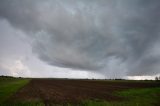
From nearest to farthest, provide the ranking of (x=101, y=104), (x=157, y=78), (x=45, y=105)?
(x=45, y=105), (x=101, y=104), (x=157, y=78)

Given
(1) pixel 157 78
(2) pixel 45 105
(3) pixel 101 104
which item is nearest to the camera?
(2) pixel 45 105

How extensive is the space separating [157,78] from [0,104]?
117 metres

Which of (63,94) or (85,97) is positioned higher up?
(63,94)

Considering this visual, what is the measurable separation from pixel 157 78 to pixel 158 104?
109 metres

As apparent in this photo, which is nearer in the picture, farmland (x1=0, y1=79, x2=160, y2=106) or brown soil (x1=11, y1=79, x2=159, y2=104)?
farmland (x1=0, y1=79, x2=160, y2=106)

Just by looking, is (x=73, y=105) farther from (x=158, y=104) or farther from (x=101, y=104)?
(x=158, y=104)

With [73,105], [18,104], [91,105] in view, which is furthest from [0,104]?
[91,105]

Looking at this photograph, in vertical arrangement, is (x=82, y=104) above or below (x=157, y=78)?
below

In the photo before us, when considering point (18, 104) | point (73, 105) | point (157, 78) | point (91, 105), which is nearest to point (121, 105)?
point (91, 105)

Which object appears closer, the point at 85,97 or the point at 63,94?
the point at 85,97

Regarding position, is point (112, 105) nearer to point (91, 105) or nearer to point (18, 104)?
point (91, 105)

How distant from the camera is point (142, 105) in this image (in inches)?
845

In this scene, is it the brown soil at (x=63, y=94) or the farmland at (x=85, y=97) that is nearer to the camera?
the farmland at (x=85, y=97)

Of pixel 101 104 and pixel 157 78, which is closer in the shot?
pixel 101 104
